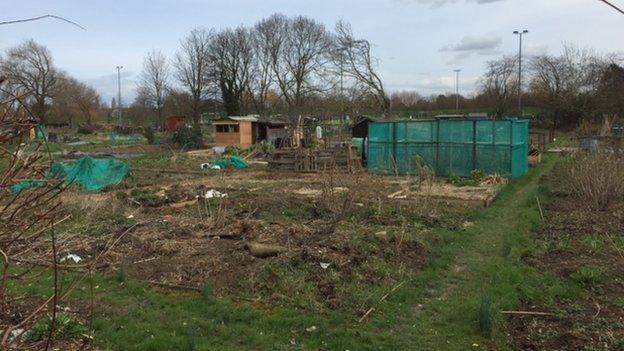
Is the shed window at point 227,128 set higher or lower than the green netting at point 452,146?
higher

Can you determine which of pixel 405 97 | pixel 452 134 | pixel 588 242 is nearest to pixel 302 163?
pixel 452 134

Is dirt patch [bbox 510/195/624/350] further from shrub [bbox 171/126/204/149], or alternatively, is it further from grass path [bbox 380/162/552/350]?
shrub [bbox 171/126/204/149]

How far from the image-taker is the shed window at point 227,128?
135 ft

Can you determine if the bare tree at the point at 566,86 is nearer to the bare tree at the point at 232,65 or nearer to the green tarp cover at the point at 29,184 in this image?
the bare tree at the point at 232,65

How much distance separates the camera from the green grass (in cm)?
593

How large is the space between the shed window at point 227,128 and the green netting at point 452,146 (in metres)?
18.8

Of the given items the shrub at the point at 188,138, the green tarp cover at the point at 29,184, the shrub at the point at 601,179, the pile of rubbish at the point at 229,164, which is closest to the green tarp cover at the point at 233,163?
the pile of rubbish at the point at 229,164

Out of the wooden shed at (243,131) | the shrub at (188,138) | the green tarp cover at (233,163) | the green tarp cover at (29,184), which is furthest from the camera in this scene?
the shrub at (188,138)

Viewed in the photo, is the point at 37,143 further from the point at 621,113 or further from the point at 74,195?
the point at 621,113

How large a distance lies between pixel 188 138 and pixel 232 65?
2367cm

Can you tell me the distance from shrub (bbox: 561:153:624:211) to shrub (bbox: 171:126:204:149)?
32.3 metres

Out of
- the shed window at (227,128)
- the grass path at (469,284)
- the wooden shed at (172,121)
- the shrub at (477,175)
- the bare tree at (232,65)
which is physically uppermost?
the bare tree at (232,65)

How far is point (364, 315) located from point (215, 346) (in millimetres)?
1782

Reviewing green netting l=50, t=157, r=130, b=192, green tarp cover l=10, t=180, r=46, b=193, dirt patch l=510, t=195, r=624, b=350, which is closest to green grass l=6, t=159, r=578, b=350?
dirt patch l=510, t=195, r=624, b=350
